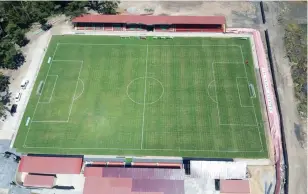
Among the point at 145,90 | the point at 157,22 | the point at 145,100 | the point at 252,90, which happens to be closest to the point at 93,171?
the point at 145,100

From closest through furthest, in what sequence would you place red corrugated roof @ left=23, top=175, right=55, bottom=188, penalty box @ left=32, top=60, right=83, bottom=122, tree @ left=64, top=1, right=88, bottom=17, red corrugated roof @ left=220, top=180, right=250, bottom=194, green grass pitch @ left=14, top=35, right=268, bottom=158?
red corrugated roof @ left=220, top=180, right=250, bottom=194
red corrugated roof @ left=23, top=175, right=55, bottom=188
green grass pitch @ left=14, top=35, right=268, bottom=158
penalty box @ left=32, top=60, right=83, bottom=122
tree @ left=64, top=1, right=88, bottom=17

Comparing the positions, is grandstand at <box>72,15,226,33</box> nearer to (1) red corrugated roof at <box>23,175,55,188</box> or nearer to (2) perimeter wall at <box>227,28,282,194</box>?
(2) perimeter wall at <box>227,28,282,194</box>

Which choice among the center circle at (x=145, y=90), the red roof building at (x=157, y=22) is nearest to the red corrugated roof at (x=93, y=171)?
the center circle at (x=145, y=90)

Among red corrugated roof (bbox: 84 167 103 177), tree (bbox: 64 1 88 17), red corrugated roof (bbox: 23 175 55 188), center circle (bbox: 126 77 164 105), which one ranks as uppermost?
tree (bbox: 64 1 88 17)

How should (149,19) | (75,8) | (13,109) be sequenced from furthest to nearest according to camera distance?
(75,8) < (149,19) < (13,109)

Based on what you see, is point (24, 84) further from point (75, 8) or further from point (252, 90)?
point (252, 90)

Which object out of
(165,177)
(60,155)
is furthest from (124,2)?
(165,177)

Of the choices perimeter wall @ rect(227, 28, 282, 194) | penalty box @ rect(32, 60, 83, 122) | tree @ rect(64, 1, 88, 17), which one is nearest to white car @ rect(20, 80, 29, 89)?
penalty box @ rect(32, 60, 83, 122)
